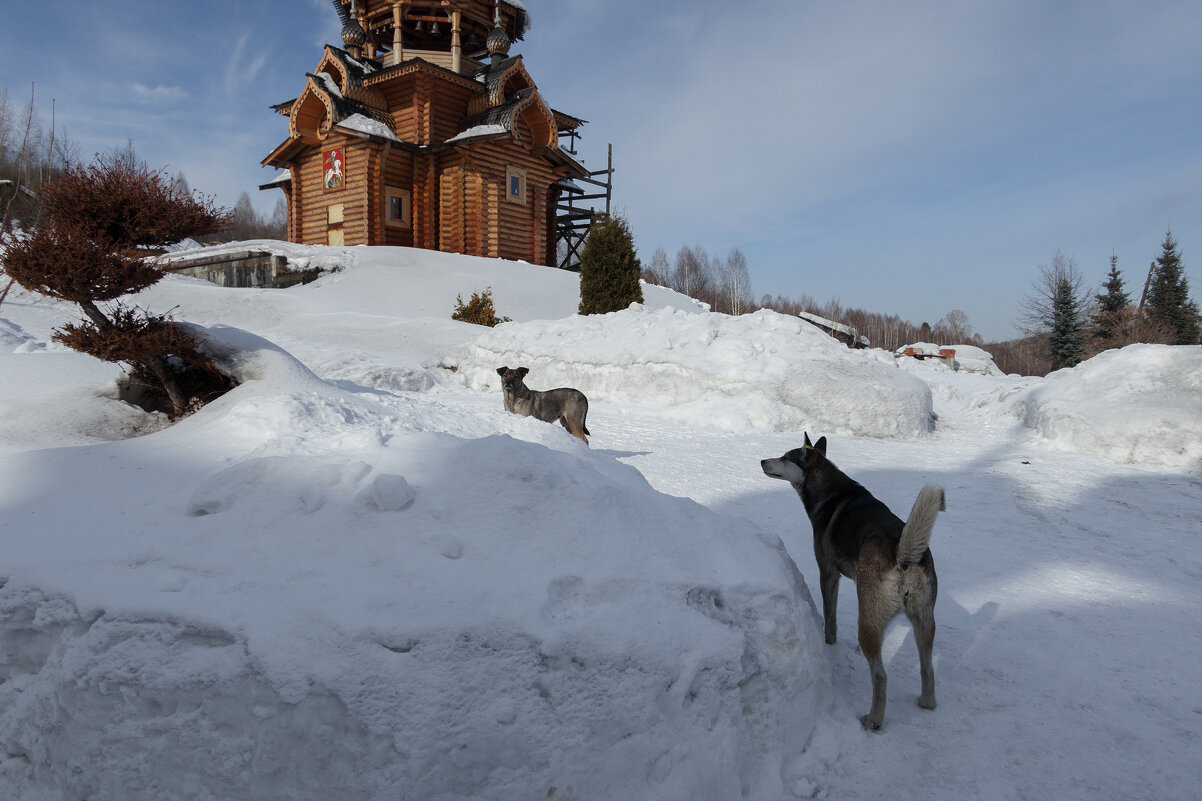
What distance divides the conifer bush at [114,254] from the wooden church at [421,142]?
60.2 feet

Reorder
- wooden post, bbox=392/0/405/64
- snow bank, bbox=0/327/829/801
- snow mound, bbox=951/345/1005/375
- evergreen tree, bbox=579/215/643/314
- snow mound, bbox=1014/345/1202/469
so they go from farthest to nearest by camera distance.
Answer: snow mound, bbox=951/345/1005/375
wooden post, bbox=392/0/405/64
evergreen tree, bbox=579/215/643/314
snow mound, bbox=1014/345/1202/469
snow bank, bbox=0/327/829/801

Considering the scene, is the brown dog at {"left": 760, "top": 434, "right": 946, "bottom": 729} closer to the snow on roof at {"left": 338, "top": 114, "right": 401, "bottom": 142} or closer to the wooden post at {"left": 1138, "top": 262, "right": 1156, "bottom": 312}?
the snow on roof at {"left": 338, "top": 114, "right": 401, "bottom": 142}

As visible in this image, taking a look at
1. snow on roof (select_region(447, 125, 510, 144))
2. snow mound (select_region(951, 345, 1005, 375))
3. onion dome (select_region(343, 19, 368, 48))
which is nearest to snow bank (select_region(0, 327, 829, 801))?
snow on roof (select_region(447, 125, 510, 144))

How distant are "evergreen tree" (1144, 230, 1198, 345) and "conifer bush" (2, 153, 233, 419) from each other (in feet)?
131

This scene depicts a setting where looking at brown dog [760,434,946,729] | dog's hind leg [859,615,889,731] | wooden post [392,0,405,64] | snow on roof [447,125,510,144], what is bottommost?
dog's hind leg [859,615,889,731]

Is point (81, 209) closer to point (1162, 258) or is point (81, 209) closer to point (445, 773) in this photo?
point (445, 773)

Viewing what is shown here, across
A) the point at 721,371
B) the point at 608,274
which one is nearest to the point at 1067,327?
the point at 608,274

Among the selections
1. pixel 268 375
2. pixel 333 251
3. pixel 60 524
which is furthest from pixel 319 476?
pixel 333 251

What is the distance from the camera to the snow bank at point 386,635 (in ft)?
6.04

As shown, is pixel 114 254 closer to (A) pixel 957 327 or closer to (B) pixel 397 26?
(B) pixel 397 26

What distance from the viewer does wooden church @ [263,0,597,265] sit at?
869 inches

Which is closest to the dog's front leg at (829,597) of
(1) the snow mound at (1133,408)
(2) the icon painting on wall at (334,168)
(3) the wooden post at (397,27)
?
(1) the snow mound at (1133,408)

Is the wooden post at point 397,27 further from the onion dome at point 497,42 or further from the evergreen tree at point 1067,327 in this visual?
the evergreen tree at point 1067,327

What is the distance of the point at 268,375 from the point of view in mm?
4828
